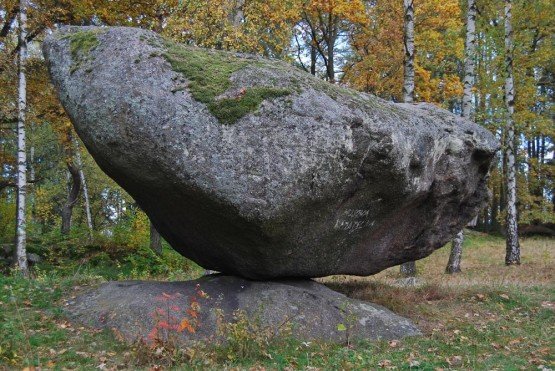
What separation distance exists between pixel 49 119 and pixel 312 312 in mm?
12626

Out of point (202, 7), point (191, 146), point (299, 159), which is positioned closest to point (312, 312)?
point (299, 159)

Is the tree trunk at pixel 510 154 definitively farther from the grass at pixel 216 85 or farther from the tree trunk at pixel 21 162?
the tree trunk at pixel 21 162

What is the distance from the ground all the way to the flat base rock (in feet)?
0.84

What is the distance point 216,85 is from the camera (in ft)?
24.4

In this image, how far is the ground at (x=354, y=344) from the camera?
245 inches

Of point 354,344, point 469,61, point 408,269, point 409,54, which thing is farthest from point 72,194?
point 354,344

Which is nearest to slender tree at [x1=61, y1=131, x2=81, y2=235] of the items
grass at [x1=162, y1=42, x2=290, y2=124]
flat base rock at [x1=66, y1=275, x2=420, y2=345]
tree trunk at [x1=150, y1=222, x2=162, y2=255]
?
tree trunk at [x1=150, y1=222, x2=162, y2=255]

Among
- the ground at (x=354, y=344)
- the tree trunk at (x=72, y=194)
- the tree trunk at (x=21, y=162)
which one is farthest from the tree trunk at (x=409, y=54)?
the tree trunk at (x=72, y=194)

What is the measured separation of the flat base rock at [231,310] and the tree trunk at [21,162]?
18.0ft

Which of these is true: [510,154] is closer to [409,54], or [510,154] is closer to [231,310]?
[409,54]

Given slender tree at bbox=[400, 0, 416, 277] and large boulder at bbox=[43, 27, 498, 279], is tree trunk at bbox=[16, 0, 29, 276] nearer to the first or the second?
large boulder at bbox=[43, 27, 498, 279]

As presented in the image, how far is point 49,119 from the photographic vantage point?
664 inches

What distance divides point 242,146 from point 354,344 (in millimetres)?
3363

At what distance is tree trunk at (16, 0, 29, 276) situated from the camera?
12977mm
